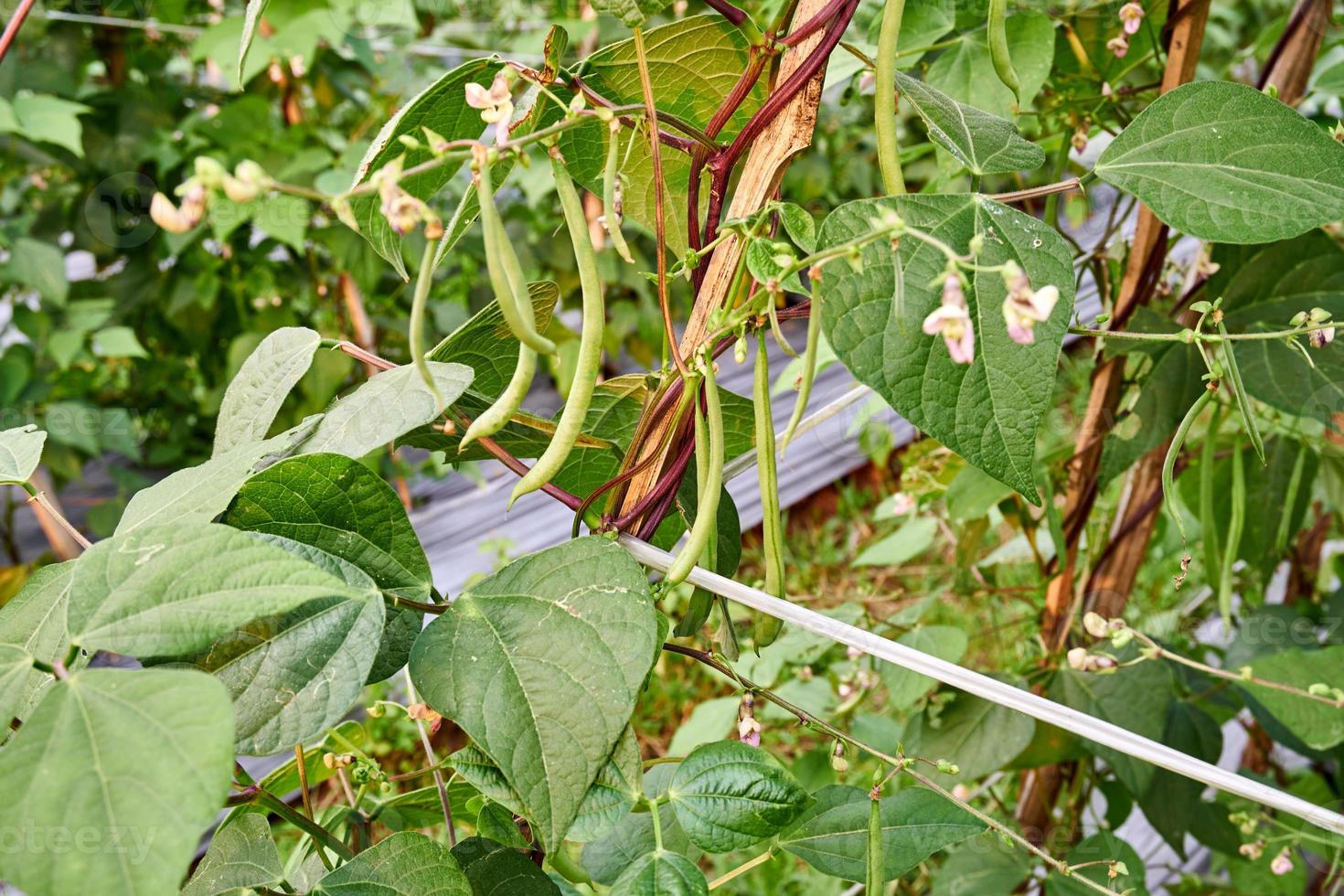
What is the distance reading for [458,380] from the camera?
379mm

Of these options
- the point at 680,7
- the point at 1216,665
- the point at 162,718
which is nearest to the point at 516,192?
the point at 680,7

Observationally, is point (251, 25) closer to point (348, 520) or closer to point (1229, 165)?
point (348, 520)

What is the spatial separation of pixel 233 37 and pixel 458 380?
1494 mm

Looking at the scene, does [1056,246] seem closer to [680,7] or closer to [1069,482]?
[1069,482]

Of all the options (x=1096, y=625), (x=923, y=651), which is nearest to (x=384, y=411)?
(x=1096, y=625)

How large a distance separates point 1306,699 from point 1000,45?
590 mm

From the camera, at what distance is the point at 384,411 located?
39cm

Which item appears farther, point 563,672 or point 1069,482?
point 1069,482

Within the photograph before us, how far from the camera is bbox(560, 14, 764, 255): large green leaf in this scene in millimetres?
462

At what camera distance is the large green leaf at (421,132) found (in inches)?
16.2

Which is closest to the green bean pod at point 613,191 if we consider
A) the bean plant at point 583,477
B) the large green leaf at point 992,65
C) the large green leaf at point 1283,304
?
the bean plant at point 583,477

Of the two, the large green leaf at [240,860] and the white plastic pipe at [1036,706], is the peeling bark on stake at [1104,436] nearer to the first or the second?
the white plastic pipe at [1036,706]

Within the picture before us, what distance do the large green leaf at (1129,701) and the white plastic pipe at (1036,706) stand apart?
0.41m

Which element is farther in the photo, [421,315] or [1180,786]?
[1180,786]
